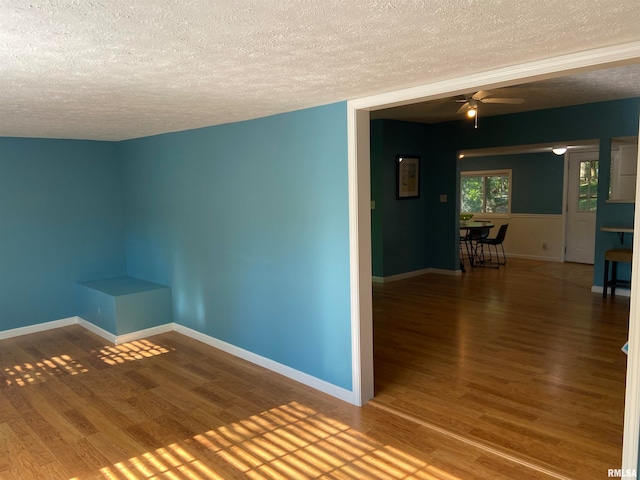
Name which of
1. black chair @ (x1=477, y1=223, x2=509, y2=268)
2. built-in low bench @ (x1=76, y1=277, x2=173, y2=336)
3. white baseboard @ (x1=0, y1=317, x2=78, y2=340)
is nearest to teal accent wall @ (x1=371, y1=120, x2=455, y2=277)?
black chair @ (x1=477, y1=223, x2=509, y2=268)

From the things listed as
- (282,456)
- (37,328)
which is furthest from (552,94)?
(37,328)

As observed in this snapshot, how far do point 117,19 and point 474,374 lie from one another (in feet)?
10.8

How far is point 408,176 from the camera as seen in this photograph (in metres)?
7.36

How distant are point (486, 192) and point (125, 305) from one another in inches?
298

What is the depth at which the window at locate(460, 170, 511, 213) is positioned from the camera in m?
9.61

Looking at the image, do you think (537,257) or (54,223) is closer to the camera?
(54,223)

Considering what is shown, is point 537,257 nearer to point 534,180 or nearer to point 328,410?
point 534,180

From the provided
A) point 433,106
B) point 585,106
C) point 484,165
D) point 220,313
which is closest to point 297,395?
point 220,313

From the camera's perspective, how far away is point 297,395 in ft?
11.2

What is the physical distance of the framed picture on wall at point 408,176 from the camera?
719 centimetres

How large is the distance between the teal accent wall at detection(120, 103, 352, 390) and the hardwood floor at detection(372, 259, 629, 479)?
2.38ft

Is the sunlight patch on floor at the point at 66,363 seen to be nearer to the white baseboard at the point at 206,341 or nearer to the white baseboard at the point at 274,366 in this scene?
the white baseboard at the point at 206,341

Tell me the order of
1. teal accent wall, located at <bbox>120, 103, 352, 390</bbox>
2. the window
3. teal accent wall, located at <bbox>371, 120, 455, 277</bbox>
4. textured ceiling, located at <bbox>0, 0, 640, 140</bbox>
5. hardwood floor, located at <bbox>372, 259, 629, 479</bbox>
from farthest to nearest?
the window, teal accent wall, located at <bbox>371, 120, 455, 277</bbox>, teal accent wall, located at <bbox>120, 103, 352, 390</bbox>, hardwood floor, located at <bbox>372, 259, 629, 479</bbox>, textured ceiling, located at <bbox>0, 0, 640, 140</bbox>

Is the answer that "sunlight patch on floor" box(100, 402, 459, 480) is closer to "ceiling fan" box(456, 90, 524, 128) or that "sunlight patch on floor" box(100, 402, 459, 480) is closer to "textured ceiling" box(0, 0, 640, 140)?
"textured ceiling" box(0, 0, 640, 140)
